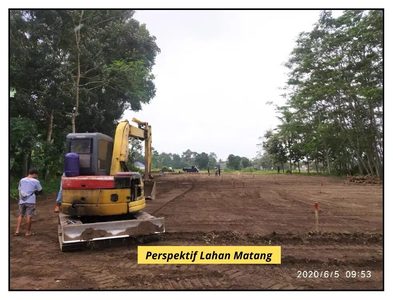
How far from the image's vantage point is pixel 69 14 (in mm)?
16016

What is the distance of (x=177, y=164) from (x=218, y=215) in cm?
8907

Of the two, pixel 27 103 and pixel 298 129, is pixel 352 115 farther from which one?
pixel 27 103

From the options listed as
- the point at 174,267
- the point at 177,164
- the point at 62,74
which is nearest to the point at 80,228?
the point at 174,267

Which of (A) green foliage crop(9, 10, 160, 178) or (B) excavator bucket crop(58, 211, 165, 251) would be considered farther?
(A) green foliage crop(9, 10, 160, 178)

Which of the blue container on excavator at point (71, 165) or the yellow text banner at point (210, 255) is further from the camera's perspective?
the blue container on excavator at point (71, 165)

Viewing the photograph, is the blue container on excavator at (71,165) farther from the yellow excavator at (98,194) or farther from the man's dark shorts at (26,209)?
the man's dark shorts at (26,209)

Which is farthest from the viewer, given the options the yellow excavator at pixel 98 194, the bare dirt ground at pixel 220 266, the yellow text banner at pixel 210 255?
the yellow excavator at pixel 98 194

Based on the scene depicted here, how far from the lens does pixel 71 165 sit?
6.11m

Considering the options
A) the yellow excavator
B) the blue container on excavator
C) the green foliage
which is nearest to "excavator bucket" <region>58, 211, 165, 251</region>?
the yellow excavator

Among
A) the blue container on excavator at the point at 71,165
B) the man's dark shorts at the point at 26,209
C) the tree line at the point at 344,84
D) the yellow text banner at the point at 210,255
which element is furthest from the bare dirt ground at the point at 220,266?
the tree line at the point at 344,84

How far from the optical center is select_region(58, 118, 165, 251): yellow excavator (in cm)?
577

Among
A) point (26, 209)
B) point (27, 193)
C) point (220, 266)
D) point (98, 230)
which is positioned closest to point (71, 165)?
point (98, 230)

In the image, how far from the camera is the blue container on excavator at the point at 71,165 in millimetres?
6065

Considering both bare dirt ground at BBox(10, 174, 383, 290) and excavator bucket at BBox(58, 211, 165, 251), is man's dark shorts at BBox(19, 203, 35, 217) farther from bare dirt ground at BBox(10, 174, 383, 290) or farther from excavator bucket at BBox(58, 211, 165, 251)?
excavator bucket at BBox(58, 211, 165, 251)
